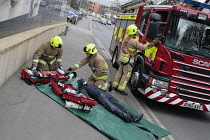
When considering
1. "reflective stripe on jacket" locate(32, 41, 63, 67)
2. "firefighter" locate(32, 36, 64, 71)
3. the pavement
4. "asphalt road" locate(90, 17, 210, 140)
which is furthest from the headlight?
"reflective stripe on jacket" locate(32, 41, 63, 67)

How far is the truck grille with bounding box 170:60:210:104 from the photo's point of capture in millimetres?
6230

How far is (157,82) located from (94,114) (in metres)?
2.03

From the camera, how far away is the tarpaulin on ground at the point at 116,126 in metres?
4.64

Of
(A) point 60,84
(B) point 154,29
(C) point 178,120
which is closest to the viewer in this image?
(A) point 60,84

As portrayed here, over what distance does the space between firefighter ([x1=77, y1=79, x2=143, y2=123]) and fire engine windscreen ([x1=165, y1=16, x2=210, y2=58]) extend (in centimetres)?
202

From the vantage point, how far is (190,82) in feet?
20.8

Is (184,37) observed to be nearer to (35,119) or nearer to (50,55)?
(50,55)

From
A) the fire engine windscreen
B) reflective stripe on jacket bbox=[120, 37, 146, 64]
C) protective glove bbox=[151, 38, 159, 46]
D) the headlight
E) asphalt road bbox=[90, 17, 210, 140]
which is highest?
the fire engine windscreen

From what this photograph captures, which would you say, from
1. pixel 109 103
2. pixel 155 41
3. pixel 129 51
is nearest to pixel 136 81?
pixel 129 51

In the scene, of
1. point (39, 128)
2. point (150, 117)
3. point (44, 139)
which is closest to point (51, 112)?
point (39, 128)

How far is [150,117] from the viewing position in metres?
6.16

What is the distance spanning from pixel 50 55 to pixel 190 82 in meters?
3.75

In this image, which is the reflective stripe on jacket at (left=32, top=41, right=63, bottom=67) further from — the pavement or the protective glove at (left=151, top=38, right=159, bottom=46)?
the protective glove at (left=151, top=38, right=159, bottom=46)

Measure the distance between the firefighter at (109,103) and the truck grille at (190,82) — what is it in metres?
1.54
